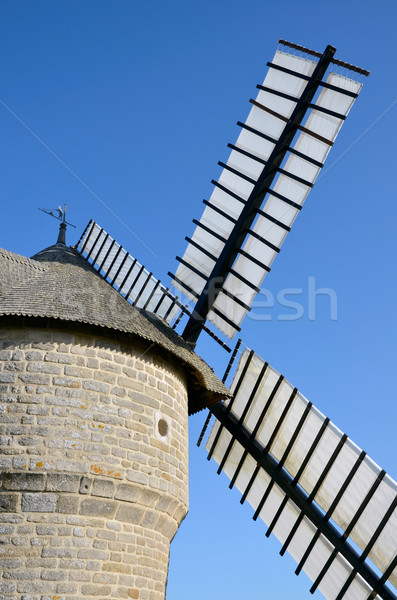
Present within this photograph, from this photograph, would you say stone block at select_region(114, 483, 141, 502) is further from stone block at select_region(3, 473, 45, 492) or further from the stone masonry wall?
stone block at select_region(3, 473, 45, 492)

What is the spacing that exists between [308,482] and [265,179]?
4.76 m

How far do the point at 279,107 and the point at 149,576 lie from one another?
748 centimetres

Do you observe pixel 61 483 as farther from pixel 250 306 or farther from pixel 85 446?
pixel 250 306

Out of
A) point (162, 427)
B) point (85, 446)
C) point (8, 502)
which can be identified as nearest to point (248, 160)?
point (162, 427)

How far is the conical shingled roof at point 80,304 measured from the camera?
8508mm

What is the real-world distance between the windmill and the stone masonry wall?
102 inches

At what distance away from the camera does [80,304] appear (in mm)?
8797

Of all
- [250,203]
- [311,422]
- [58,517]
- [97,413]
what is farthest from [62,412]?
[250,203]

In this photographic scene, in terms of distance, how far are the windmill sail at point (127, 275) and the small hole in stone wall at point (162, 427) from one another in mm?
3418

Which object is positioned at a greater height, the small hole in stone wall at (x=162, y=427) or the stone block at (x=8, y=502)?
the small hole in stone wall at (x=162, y=427)

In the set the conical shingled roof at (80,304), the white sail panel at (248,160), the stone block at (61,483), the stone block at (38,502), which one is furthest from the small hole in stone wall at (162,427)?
the white sail panel at (248,160)

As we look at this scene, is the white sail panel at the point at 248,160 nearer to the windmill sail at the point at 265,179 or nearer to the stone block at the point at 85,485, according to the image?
the windmill sail at the point at 265,179

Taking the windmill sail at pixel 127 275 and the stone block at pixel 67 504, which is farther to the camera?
the windmill sail at pixel 127 275

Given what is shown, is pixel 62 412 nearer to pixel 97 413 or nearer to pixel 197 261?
pixel 97 413
